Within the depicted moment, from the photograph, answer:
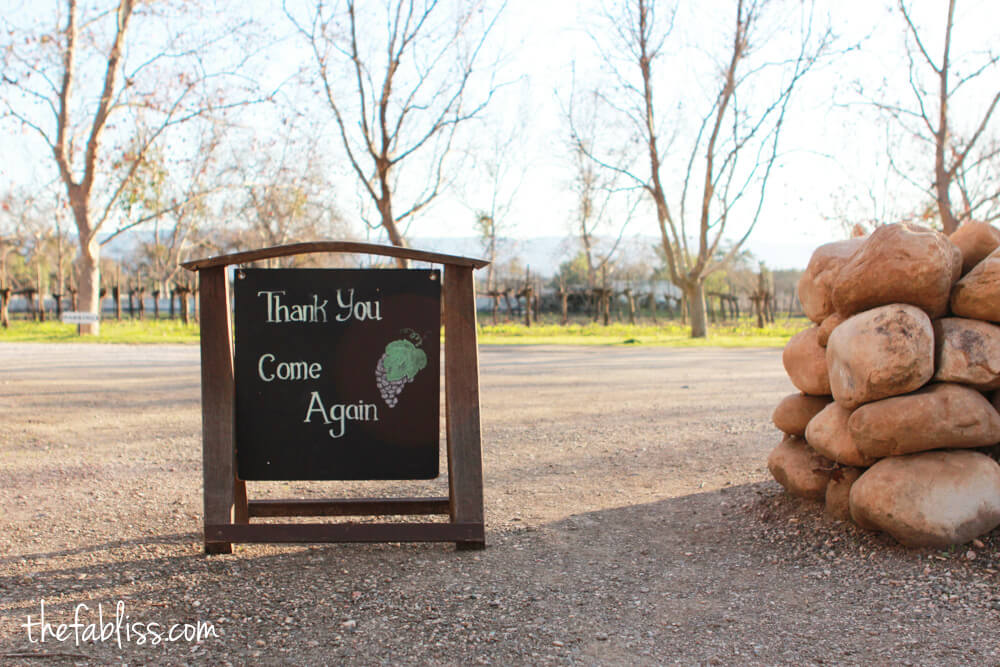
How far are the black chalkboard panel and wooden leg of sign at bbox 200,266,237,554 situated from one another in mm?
63

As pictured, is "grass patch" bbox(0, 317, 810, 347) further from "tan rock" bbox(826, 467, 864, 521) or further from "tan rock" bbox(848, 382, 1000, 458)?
"tan rock" bbox(848, 382, 1000, 458)

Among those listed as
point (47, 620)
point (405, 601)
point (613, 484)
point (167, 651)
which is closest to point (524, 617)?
point (405, 601)

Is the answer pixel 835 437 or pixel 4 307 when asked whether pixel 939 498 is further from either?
pixel 4 307

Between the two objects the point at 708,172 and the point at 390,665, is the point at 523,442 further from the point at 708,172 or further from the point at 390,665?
the point at 708,172

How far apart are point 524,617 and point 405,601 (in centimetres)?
48

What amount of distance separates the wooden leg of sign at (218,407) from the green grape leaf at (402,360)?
71cm

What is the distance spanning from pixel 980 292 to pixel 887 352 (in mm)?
535

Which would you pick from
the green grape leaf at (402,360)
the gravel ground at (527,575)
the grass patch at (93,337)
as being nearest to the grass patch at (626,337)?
the grass patch at (93,337)

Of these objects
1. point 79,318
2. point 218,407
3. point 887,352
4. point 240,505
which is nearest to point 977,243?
point 887,352

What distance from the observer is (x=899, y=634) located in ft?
8.47

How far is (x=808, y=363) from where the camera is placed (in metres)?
3.82

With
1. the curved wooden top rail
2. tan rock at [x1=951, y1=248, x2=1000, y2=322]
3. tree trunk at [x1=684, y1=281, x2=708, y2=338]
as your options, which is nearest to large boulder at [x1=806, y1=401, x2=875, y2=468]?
tan rock at [x1=951, y1=248, x2=1000, y2=322]

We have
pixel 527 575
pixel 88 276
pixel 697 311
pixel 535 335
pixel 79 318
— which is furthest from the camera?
pixel 535 335

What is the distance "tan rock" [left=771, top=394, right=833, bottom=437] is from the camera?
3.88m
